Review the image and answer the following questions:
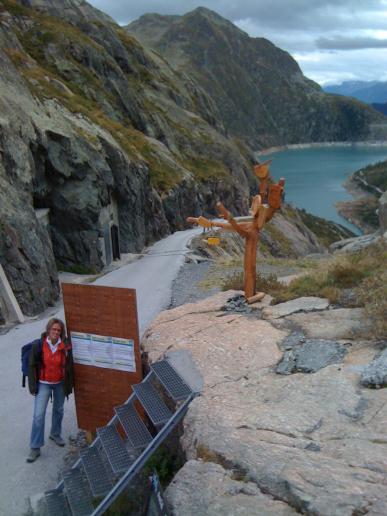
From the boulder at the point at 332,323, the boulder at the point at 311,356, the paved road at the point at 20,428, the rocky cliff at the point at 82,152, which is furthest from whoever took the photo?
the rocky cliff at the point at 82,152

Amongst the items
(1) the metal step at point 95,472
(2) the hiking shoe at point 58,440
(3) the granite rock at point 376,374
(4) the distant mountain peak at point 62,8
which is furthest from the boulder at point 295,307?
(4) the distant mountain peak at point 62,8

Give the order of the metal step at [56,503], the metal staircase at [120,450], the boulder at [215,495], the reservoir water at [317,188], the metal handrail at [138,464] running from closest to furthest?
the boulder at [215,495] < the metal handrail at [138,464] < the metal staircase at [120,450] < the metal step at [56,503] < the reservoir water at [317,188]

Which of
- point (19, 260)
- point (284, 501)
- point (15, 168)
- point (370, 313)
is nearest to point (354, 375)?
point (370, 313)

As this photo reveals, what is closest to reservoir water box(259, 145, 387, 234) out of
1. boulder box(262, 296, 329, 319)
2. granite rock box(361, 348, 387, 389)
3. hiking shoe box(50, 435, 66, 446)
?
boulder box(262, 296, 329, 319)

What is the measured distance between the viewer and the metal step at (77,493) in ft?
20.0

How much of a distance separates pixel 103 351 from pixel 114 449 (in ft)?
4.95

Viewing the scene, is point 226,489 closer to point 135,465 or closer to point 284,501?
point 284,501

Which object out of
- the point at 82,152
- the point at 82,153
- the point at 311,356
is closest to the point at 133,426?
the point at 311,356

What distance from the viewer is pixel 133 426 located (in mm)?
6668

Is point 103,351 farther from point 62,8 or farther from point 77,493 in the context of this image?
point 62,8

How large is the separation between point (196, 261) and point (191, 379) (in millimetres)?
17147

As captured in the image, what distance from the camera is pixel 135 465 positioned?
584cm

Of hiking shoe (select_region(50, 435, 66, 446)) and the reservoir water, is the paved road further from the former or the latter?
the reservoir water

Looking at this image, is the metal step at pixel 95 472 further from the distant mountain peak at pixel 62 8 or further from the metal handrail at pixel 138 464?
the distant mountain peak at pixel 62 8
